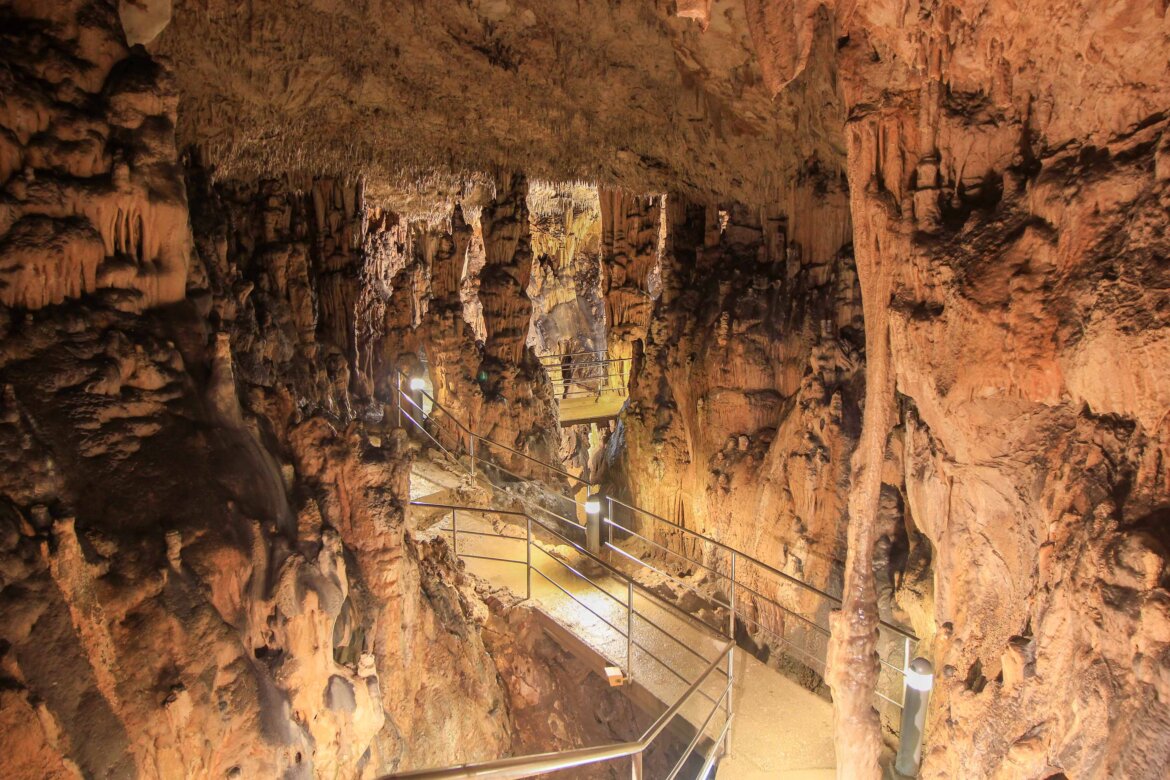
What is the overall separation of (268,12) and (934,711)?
21.4ft

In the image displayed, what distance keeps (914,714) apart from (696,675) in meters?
1.56

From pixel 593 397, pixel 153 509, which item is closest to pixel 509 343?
pixel 593 397

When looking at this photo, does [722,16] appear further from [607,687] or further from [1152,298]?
[607,687]

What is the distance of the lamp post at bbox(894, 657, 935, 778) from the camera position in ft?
14.6

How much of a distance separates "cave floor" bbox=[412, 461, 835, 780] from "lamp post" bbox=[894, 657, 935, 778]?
459 millimetres

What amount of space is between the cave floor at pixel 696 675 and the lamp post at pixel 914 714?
0.46m

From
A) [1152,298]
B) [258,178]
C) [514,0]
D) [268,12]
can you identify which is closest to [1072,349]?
[1152,298]

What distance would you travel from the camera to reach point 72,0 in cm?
377

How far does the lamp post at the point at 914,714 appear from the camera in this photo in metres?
4.45

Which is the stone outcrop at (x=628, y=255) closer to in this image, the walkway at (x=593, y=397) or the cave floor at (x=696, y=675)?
the walkway at (x=593, y=397)

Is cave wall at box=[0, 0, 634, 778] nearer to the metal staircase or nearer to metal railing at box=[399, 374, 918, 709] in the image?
the metal staircase

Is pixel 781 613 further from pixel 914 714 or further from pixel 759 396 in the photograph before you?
pixel 914 714

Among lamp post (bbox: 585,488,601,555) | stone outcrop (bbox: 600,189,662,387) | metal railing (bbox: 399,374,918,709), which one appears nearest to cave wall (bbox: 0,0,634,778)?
metal railing (bbox: 399,374,918,709)

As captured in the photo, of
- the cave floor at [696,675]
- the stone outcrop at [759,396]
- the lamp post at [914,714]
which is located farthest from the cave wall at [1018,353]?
the stone outcrop at [759,396]
